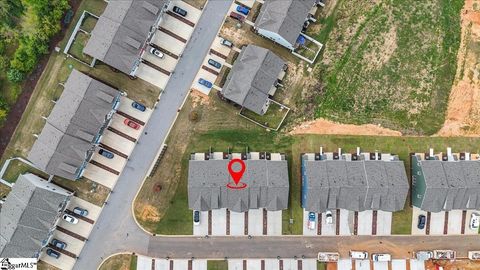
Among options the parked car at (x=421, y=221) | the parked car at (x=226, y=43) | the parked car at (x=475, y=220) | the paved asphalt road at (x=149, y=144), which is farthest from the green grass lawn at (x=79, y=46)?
the parked car at (x=475, y=220)

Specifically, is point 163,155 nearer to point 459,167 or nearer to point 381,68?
point 381,68

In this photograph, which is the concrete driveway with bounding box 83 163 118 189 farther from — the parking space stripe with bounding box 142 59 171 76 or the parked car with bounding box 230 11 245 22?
the parked car with bounding box 230 11 245 22

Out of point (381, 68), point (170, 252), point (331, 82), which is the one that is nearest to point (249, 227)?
point (170, 252)

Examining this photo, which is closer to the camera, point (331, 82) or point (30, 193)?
point (30, 193)

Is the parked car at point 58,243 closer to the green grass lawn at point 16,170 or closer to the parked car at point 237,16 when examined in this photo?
the green grass lawn at point 16,170

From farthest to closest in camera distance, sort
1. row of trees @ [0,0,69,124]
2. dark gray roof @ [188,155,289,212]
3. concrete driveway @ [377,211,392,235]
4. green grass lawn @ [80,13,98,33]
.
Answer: concrete driveway @ [377,211,392,235] → green grass lawn @ [80,13,98,33] → dark gray roof @ [188,155,289,212] → row of trees @ [0,0,69,124]

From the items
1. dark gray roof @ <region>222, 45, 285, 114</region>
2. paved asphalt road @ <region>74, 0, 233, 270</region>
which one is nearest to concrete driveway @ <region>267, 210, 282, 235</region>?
dark gray roof @ <region>222, 45, 285, 114</region>

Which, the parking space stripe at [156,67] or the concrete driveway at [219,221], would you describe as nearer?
the parking space stripe at [156,67]
